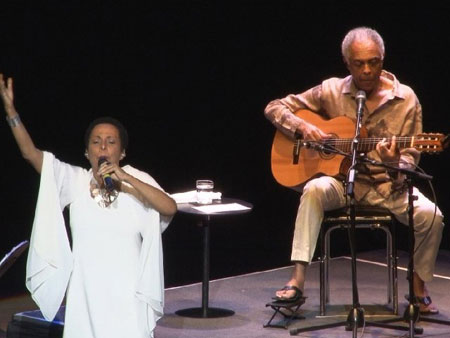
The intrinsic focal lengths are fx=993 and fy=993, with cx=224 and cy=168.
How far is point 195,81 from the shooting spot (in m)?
7.37

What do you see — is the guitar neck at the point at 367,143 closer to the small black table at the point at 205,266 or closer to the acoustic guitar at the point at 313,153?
the acoustic guitar at the point at 313,153

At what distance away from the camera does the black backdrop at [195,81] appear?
678 centimetres

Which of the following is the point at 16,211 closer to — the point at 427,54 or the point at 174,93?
the point at 174,93

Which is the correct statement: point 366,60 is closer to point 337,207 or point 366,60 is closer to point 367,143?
point 367,143

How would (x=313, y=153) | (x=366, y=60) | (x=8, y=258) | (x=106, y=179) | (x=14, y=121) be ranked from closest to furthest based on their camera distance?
(x=106, y=179)
(x=14, y=121)
(x=8, y=258)
(x=366, y=60)
(x=313, y=153)

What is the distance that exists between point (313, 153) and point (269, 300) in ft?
3.08

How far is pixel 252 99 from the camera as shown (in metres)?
7.56

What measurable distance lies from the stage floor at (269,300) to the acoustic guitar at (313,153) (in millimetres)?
750

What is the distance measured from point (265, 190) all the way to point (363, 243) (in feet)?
→ 2.88

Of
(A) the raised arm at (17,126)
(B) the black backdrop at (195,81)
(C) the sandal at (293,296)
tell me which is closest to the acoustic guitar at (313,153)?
(C) the sandal at (293,296)

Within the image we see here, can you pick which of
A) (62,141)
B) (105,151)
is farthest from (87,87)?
(105,151)

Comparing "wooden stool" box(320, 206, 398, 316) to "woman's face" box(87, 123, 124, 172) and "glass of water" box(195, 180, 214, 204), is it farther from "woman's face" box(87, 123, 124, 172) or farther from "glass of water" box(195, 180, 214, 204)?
"woman's face" box(87, 123, 124, 172)

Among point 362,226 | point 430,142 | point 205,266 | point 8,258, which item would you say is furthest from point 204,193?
point 8,258

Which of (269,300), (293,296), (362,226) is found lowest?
(269,300)
